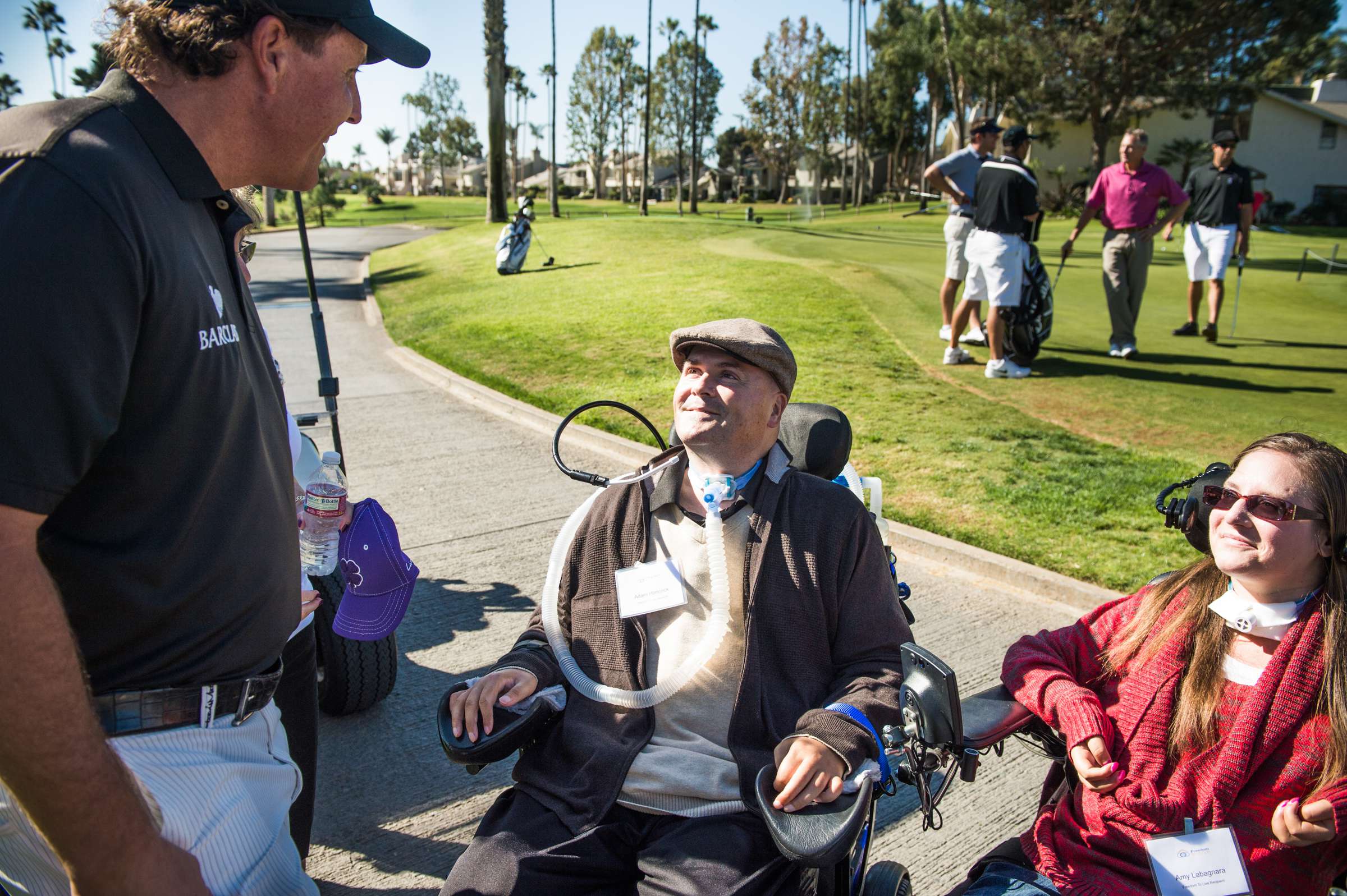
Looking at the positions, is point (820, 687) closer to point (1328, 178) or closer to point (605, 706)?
point (605, 706)

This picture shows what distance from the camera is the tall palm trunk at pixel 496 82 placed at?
28062 mm

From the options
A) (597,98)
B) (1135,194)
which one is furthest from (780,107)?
(1135,194)

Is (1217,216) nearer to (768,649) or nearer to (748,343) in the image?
(748,343)

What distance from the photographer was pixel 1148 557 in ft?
16.5

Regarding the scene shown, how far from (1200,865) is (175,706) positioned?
84.6 inches

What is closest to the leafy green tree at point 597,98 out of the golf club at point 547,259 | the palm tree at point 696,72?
the palm tree at point 696,72

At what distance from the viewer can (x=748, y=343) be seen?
2523 mm

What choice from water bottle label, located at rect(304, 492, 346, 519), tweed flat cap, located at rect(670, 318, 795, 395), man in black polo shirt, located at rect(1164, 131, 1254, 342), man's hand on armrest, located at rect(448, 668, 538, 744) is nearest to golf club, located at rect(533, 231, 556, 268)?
man in black polo shirt, located at rect(1164, 131, 1254, 342)

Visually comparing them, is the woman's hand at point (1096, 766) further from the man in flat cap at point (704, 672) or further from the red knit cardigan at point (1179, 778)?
the man in flat cap at point (704, 672)

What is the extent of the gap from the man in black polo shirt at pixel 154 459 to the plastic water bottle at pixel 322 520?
962 mm

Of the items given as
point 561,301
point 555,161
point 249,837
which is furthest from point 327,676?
point 555,161

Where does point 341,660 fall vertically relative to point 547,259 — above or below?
below

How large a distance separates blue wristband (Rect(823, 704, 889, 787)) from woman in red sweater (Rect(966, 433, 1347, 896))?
36 centimetres

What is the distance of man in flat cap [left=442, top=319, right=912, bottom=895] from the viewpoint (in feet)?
Answer: 6.85
